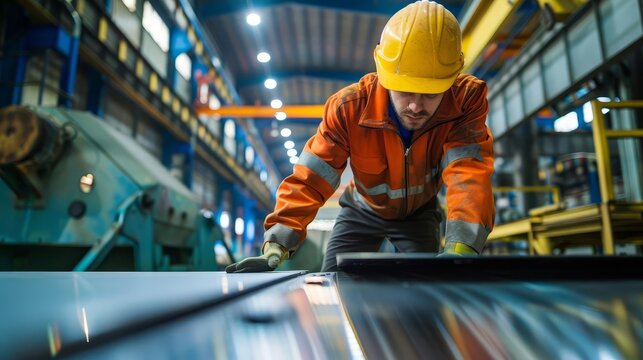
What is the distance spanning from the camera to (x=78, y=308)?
1.42ft

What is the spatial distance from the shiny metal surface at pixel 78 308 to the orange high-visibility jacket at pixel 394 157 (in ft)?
3.13

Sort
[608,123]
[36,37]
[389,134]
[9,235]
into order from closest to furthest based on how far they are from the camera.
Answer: [389,134]
[9,235]
[36,37]
[608,123]

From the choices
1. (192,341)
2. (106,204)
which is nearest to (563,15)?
(106,204)

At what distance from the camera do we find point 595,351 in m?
0.45

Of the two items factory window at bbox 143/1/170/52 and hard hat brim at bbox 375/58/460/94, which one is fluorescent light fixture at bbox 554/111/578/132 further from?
hard hat brim at bbox 375/58/460/94

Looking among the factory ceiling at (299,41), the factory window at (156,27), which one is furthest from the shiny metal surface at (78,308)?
the factory window at (156,27)

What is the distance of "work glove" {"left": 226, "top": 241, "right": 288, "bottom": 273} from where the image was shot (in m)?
1.36

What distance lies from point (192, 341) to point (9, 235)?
10.8ft

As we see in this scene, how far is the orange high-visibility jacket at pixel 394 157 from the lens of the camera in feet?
5.20

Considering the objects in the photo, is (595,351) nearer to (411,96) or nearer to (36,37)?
(411,96)

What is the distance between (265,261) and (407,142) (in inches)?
30.2

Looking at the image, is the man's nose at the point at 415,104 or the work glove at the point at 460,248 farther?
the man's nose at the point at 415,104

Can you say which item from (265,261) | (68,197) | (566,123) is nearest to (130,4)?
(68,197)

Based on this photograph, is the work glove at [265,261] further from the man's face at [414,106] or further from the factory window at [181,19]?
the factory window at [181,19]
